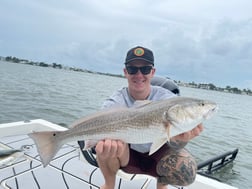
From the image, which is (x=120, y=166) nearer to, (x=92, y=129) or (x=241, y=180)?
(x=92, y=129)

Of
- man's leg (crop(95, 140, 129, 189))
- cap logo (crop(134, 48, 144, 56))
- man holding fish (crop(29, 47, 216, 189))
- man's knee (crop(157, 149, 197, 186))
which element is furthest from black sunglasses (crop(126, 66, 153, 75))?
man's knee (crop(157, 149, 197, 186))

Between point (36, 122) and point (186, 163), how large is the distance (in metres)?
3.54

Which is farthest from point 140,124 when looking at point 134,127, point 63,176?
point 63,176

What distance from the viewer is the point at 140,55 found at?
3381 mm

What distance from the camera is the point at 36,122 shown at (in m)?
5.99

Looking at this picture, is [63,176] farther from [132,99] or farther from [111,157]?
[132,99]

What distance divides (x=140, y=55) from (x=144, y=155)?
113 cm

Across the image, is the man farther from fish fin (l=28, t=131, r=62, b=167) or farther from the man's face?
fish fin (l=28, t=131, r=62, b=167)

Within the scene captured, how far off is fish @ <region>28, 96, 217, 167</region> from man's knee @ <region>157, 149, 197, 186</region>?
78 centimetres

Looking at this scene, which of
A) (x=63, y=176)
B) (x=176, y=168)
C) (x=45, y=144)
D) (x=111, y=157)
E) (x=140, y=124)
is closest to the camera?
(x=140, y=124)

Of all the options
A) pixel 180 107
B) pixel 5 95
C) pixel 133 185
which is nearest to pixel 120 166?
pixel 133 185

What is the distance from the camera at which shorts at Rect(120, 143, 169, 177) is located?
3.52 metres

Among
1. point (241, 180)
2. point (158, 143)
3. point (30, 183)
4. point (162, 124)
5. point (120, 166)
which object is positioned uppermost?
point (162, 124)

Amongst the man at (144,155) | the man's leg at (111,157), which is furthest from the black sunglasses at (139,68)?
the man's leg at (111,157)
